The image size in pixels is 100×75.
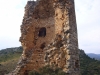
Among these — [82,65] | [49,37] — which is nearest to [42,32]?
[49,37]

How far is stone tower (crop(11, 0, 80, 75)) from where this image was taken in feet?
35.6

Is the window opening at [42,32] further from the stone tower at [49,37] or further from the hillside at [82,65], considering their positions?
the hillside at [82,65]

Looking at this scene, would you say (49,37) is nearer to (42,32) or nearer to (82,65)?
(42,32)

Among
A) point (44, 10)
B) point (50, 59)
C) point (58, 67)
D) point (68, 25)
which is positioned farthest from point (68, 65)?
point (44, 10)

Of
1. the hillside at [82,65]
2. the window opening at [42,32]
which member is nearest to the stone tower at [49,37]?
the window opening at [42,32]

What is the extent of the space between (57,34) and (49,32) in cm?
180

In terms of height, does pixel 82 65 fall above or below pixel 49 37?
below

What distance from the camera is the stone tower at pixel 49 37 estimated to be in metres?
10.8

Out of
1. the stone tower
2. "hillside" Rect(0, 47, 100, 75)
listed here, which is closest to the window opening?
the stone tower

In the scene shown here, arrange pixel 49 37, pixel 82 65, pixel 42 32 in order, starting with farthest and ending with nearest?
pixel 82 65, pixel 42 32, pixel 49 37

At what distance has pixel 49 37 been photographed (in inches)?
527

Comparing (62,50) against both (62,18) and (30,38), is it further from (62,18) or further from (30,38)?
(30,38)

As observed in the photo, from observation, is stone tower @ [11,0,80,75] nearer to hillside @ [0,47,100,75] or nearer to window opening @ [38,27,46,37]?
window opening @ [38,27,46,37]

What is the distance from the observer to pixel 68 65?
400 inches
